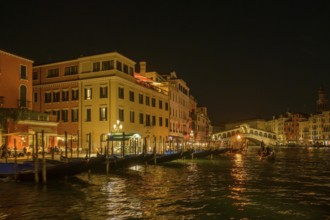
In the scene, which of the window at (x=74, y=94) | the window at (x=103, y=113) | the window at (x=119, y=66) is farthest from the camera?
the window at (x=74, y=94)

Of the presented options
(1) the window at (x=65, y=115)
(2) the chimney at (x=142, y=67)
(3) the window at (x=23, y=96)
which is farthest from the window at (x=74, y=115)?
(2) the chimney at (x=142, y=67)

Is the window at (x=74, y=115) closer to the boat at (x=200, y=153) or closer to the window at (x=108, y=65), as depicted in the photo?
the window at (x=108, y=65)

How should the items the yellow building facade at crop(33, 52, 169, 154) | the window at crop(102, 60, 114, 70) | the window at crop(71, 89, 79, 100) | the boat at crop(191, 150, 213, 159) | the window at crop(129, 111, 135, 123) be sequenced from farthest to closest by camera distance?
the boat at crop(191, 150, 213, 159), the window at crop(129, 111, 135, 123), the window at crop(71, 89, 79, 100), the window at crop(102, 60, 114, 70), the yellow building facade at crop(33, 52, 169, 154)

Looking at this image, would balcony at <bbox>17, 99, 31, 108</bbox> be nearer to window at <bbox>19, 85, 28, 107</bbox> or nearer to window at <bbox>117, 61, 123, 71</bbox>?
window at <bbox>19, 85, 28, 107</bbox>

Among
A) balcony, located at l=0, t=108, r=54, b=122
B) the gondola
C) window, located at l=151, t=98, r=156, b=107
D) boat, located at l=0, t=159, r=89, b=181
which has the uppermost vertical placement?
window, located at l=151, t=98, r=156, b=107

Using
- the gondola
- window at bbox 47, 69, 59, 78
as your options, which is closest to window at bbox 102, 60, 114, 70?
window at bbox 47, 69, 59, 78

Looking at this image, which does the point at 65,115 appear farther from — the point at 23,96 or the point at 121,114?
the point at 23,96

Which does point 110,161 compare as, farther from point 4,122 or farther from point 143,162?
point 4,122

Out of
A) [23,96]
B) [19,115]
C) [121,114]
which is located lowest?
[19,115]

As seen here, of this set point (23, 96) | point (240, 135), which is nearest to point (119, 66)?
point (23, 96)

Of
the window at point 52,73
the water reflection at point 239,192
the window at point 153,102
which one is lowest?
the water reflection at point 239,192

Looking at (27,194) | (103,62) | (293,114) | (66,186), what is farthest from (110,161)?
(293,114)

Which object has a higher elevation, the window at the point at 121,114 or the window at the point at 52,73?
the window at the point at 52,73

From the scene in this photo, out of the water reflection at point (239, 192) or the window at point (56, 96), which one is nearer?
the water reflection at point (239, 192)
